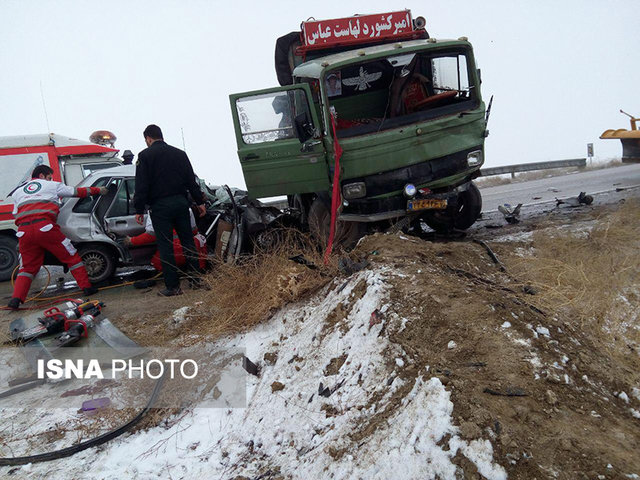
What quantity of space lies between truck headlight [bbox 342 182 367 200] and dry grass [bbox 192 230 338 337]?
957mm

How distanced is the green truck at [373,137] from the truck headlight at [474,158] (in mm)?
13

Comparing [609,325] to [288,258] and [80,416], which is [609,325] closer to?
[288,258]

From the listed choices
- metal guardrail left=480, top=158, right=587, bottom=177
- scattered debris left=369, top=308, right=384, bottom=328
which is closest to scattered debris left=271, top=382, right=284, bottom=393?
scattered debris left=369, top=308, right=384, bottom=328

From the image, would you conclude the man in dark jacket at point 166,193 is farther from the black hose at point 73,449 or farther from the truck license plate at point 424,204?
the black hose at point 73,449

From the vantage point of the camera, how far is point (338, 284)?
14.2ft

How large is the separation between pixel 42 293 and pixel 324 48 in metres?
5.54

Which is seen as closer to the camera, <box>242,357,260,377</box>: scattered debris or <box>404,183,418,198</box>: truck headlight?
<box>242,357,260,377</box>: scattered debris

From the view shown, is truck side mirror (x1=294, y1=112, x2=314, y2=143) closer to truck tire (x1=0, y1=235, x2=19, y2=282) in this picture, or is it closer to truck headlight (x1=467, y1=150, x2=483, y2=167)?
truck headlight (x1=467, y1=150, x2=483, y2=167)

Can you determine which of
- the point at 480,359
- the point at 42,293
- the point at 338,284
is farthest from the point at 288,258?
the point at 42,293

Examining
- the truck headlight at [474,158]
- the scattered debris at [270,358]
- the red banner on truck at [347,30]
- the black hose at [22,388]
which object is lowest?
the black hose at [22,388]

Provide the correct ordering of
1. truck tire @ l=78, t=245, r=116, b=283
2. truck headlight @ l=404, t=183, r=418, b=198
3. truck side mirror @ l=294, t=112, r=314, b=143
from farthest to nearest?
truck tire @ l=78, t=245, r=116, b=283 → truck side mirror @ l=294, t=112, r=314, b=143 → truck headlight @ l=404, t=183, r=418, b=198

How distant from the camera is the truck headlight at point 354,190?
5.94m

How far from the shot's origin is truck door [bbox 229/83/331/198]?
607cm

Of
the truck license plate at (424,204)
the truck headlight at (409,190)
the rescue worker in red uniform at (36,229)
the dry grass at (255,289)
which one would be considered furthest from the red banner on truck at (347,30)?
the rescue worker in red uniform at (36,229)
